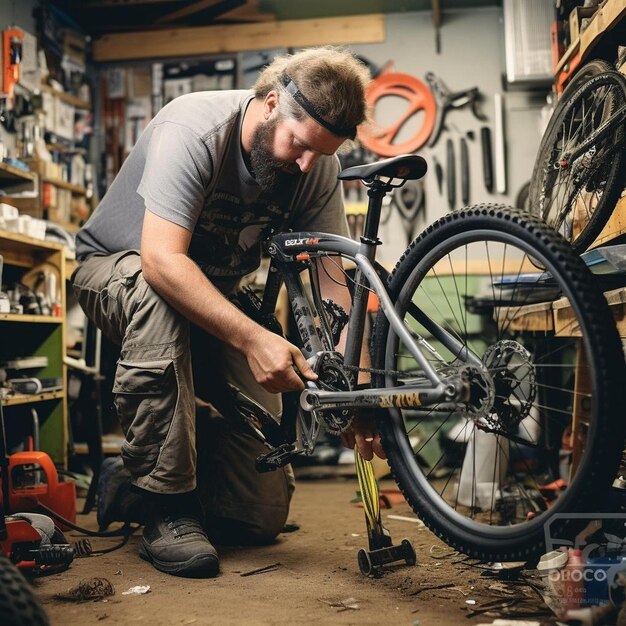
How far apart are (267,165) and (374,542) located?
0.89 m

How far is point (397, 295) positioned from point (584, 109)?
1044 mm

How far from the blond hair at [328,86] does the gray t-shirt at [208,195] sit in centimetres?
16

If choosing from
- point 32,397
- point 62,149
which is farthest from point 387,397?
point 62,149

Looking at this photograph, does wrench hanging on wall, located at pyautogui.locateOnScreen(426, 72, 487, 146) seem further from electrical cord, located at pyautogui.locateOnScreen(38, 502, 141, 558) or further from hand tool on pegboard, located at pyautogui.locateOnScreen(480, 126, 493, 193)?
electrical cord, located at pyautogui.locateOnScreen(38, 502, 141, 558)

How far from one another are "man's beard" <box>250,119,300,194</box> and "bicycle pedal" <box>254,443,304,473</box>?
2.02 ft

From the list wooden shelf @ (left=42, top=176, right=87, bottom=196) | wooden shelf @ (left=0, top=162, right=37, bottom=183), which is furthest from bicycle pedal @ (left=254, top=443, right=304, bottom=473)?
wooden shelf @ (left=42, top=176, right=87, bottom=196)

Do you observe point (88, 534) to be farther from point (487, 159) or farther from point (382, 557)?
point (487, 159)

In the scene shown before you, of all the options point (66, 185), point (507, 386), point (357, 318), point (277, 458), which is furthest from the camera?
point (66, 185)

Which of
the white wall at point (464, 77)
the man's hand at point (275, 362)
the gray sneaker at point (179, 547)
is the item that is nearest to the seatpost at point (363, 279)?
the man's hand at point (275, 362)

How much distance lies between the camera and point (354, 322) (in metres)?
1.53

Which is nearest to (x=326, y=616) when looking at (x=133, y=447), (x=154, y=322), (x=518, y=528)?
(x=518, y=528)

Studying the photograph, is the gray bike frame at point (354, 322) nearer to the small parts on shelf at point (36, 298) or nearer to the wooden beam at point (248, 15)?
the small parts on shelf at point (36, 298)

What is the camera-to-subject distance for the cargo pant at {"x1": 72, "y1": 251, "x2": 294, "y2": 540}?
1.59 m

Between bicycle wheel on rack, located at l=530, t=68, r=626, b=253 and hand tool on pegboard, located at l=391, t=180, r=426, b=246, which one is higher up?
hand tool on pegboard, located at l=391, t=180, r=426, b=246
